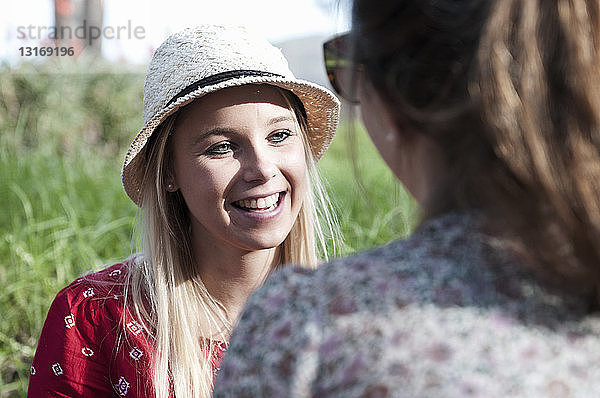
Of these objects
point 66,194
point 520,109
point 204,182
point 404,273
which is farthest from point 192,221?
point 66,194

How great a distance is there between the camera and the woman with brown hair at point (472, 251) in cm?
88

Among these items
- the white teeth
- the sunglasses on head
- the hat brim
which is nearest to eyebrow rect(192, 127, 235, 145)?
the hat brim

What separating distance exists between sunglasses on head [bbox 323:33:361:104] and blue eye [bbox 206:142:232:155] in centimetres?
84

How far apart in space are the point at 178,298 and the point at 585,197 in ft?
Result: 5.23

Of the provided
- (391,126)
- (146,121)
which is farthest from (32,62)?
(391,126)

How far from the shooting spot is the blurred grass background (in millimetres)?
3621

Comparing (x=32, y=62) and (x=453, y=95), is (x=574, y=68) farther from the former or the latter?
(x=32, y=62)

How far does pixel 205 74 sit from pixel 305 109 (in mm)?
373

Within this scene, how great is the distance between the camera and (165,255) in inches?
92.0

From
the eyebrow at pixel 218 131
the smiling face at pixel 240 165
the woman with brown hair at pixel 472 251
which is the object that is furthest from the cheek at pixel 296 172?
the woman with brown hair at pixel 472 251

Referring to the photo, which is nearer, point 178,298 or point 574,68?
point 574,68

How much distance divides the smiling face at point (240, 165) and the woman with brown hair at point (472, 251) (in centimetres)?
119

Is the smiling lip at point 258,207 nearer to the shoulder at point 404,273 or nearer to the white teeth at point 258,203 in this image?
the white teeth at point 258,203

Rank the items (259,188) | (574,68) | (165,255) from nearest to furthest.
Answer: (574,68) → (259,188) → (165,255)
